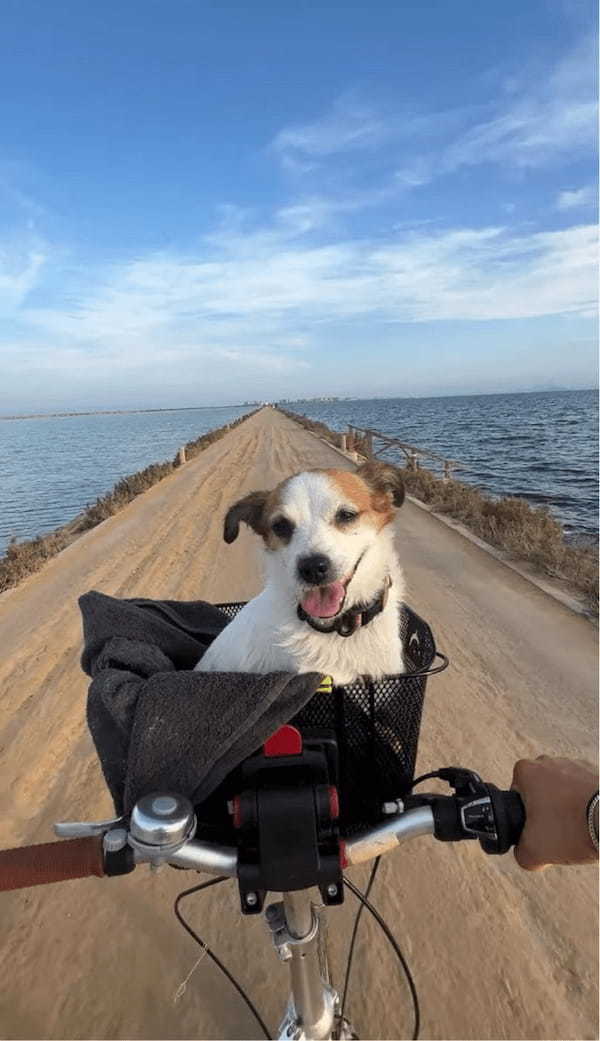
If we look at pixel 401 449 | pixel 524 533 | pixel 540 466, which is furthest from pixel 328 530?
pixel 540 466

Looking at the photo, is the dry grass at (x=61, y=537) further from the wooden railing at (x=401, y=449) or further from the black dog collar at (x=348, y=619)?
the black dog collar at (x=348, y=619)

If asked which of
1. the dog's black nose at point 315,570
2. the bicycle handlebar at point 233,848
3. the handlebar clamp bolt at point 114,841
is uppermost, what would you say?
the dog's black nose at point 315,570

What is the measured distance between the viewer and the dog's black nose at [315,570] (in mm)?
2121

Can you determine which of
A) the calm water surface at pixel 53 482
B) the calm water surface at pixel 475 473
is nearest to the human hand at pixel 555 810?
the calm water surface at pixel 475 473

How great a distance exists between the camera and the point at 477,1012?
2309 mm

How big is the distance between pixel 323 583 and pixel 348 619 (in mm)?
223

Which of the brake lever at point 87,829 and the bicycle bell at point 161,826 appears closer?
the bicycle bell at point 161,826

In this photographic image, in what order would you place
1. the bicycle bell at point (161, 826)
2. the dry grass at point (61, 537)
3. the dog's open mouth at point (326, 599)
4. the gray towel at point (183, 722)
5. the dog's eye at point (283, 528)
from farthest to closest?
the dry grass at point (61, 537) < the dog's eye at point (283, 528) < the dog's open mouth at point (326, 599) < the gray towel at point (183, 722) < the bicycle bell at point (161, 826)

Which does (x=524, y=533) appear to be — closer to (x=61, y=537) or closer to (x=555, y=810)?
(x=555, y=810)

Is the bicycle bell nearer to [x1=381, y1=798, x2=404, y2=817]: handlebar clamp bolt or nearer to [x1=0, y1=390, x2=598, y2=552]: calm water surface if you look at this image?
[x1=381, y1=798, x2=404, y2=817]: handlebar clamp bolt

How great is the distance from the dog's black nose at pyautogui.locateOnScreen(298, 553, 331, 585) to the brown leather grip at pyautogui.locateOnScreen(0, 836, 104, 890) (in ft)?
3.89

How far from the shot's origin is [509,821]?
1140 millimetres

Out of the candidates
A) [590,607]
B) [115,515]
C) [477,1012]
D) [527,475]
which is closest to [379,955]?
[477,1012]

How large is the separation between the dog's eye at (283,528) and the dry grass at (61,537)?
7.24 metres
